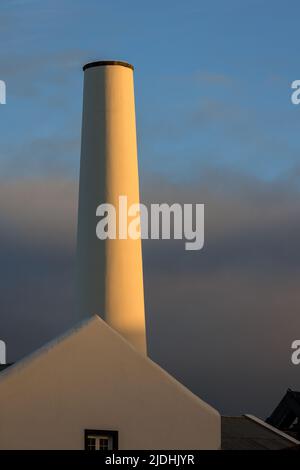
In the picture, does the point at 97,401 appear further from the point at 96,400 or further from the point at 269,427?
the point at 269,427

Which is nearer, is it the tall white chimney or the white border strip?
the white border strip

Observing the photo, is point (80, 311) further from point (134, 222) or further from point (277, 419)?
point (277, 419)

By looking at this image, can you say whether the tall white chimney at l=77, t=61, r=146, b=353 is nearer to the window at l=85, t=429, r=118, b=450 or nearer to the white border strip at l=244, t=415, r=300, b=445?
the white border strip at l=244, t=415, r=300, b=445

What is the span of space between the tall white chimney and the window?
9.88 meters

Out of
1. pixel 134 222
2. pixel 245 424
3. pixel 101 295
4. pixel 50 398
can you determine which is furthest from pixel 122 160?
pixel 50 398

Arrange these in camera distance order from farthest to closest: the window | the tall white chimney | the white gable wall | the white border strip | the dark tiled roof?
1. the tall white chimney
2. the white border strip
3. the dark tiled roof
4. the window
5. the white gable wall

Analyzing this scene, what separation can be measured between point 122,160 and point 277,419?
1358cm

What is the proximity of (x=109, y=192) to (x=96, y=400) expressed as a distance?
11612 millimetres

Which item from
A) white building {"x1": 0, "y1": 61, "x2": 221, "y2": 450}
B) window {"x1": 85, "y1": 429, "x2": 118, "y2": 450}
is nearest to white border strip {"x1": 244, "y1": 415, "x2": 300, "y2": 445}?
white building {"x1": 0, "y1": 61, "x2": 221, "y2": 450}

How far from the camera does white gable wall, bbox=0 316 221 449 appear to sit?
31703 mm

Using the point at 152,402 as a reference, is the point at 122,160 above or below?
above

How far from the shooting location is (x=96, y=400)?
106ft
